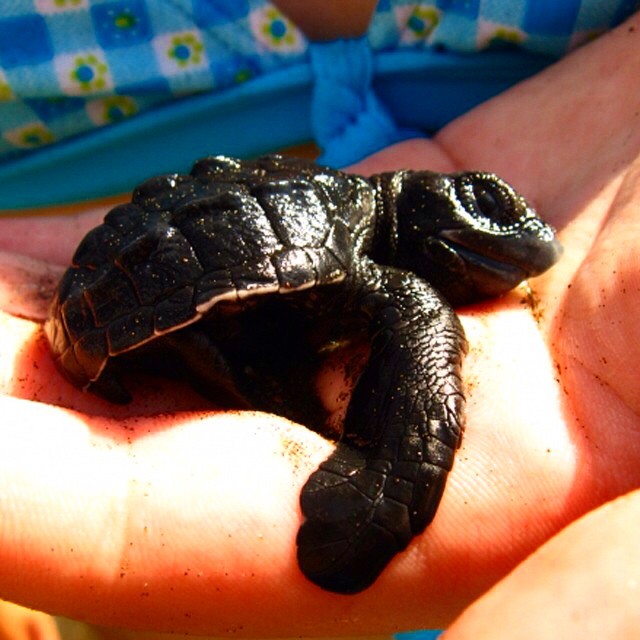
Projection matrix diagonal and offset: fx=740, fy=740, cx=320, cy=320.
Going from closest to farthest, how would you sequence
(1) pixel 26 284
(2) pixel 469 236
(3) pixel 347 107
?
(2) pixel 469 236 → (1) pixel 26 284 → (3) pixel 347 107

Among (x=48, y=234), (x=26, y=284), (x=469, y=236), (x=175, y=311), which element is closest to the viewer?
(x=175, y=311)

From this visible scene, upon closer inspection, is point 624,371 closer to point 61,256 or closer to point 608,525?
point 608,525

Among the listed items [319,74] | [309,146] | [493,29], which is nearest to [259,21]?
[319,74]

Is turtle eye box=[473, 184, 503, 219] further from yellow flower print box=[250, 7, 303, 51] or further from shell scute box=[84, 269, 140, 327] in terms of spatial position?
yellow flower print box=[250, 7, 303, 51]

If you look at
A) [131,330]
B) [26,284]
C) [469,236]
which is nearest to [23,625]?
[26,284]

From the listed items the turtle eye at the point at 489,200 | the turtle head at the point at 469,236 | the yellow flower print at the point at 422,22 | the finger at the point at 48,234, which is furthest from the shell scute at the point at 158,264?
the yellow flower print at the point at 422,22

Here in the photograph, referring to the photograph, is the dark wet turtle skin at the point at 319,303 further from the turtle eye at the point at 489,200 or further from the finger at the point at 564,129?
the finger at the point at 564,129

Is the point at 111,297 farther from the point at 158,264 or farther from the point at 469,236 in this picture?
the point at 469,236

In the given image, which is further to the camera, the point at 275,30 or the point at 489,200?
the point at 275,30

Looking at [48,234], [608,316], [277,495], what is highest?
[608,316]
